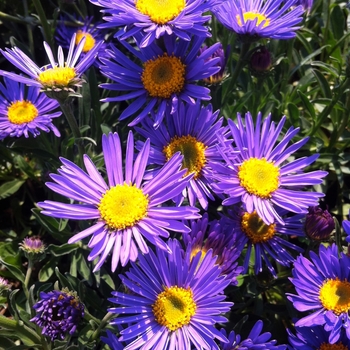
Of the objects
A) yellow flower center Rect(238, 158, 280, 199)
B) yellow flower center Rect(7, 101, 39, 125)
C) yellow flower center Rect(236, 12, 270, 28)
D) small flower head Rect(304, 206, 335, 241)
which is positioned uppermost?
yellow flower center Rect(236, 12, 270, 28)

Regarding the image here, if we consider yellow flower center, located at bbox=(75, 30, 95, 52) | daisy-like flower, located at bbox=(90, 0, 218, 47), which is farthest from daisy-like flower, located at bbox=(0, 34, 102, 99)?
yellow flower center, located at bbox=(75, 30, 95, 52)

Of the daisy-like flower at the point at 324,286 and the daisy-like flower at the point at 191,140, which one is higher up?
the daisy-like flower at the point at 191,140

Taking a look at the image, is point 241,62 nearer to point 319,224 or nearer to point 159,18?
point 159,18

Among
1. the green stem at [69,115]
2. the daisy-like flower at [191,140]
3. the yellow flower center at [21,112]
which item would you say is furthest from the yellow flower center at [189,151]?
the yellow flower center at [21,112]

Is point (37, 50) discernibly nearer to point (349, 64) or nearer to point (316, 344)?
point (349, 64)

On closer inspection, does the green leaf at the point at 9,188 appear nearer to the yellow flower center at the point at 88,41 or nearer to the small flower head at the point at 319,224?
the yellow flower center at the point at 88,41

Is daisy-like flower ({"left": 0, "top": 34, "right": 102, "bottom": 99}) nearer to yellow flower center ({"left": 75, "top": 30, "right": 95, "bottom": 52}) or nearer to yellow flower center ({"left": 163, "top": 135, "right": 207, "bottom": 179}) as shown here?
yellow flower center ({"left": 163, "top": 135, "right": 207, "bottom": 179})
